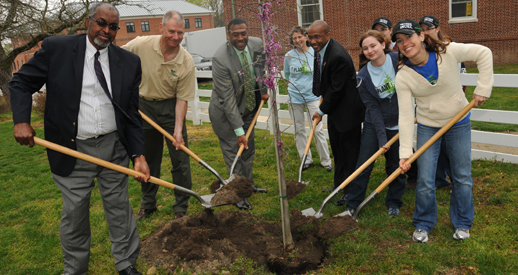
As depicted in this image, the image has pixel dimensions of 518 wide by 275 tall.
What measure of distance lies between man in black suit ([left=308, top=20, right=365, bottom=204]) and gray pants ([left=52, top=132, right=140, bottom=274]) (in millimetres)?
2433

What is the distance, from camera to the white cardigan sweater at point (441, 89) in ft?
11.1

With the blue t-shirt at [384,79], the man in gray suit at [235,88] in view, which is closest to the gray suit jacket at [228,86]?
the man in gray suit at [235,88]

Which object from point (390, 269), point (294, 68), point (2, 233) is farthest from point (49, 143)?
point (294, 68)

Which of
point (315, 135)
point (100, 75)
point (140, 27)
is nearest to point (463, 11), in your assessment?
point (315, 135)

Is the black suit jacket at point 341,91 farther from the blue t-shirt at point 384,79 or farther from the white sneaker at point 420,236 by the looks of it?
the white sneaker at point 420,236

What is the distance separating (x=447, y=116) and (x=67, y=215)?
11.3 ft

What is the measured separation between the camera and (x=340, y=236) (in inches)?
157

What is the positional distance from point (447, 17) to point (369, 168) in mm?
14302

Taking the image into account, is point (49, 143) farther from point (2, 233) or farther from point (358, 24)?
point (358, 24)

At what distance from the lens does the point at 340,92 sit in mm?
4574

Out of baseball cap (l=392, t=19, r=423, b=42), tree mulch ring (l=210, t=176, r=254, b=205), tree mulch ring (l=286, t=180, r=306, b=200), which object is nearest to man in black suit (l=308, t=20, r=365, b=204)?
tree mulch ring (l=286, t=180, r=306, b=200)

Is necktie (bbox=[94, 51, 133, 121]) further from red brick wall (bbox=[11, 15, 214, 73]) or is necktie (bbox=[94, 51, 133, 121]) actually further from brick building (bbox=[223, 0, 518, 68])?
red brick wall (bbox=[11, 15, 214, 73])

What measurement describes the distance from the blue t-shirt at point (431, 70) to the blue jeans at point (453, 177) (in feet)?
1.65

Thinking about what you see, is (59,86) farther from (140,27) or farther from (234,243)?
(140,27)
